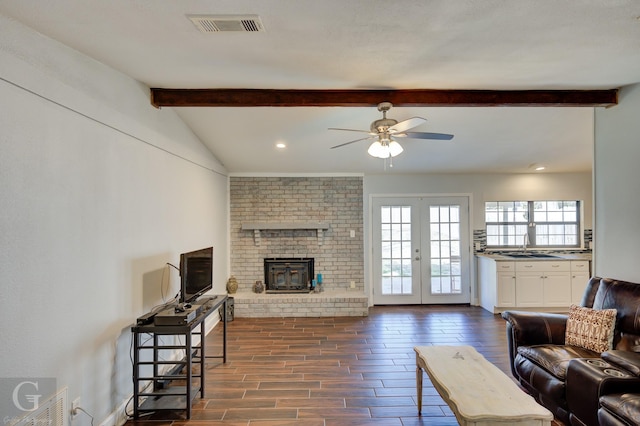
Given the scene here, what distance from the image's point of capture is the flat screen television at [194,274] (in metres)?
2.92

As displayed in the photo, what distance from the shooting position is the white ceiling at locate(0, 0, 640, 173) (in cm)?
175

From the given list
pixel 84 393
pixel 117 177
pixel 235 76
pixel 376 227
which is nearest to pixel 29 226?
pixel 117 177

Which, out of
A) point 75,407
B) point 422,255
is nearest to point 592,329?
point 422,255

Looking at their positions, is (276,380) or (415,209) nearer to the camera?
(276,380)

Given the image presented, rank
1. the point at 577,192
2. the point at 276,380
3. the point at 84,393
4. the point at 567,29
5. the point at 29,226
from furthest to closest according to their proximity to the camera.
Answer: the point at 577,192, the point at 276,380, the point at 84,393, the point at 567,29, the point at 29,226

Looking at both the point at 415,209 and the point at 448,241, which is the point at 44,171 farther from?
the point at 448,241

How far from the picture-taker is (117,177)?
2.58 meters

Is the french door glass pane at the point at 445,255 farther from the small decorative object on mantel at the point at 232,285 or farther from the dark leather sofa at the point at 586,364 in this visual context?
the small decorative object on mantel at the point at 232,285

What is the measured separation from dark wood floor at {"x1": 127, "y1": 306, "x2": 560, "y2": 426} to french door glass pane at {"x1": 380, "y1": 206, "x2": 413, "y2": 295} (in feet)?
1.96

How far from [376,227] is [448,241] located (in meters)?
1.29

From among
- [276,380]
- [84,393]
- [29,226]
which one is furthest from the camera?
[276,380]

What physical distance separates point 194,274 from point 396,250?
375 cm

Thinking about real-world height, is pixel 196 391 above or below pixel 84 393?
below

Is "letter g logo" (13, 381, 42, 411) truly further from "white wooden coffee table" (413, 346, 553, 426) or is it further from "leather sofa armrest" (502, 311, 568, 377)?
"leather sofa armrest" (502, 311, 568, 377)
